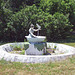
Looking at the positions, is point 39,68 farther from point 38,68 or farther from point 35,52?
point 35,52

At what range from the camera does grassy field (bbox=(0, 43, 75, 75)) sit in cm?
425

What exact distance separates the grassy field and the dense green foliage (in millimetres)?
8541

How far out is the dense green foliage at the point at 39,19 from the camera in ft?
45.0

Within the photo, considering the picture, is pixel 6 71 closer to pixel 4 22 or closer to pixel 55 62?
pixel 55 62

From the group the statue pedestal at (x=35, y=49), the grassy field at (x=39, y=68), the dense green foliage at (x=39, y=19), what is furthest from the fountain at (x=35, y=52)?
the dense green foliage at (x=39, y=19)

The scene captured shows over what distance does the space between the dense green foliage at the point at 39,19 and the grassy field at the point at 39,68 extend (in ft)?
28.0

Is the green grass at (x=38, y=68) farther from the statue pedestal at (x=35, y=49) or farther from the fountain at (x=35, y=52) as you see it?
the statue pedestal at (x=35, y=49)

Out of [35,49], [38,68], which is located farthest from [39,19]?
[38,68]

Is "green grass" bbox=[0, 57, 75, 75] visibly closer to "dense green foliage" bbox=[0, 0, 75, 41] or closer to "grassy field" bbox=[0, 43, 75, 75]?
"grassy field" bbox=[0, 43, 75, 75]

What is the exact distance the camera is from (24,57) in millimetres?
5297

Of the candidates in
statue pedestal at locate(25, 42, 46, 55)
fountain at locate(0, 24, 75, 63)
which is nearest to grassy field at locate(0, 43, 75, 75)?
fountain at locate(0, 24, 75, 63)

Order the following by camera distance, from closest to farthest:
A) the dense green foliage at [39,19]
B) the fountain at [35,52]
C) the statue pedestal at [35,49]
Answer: the fountain at [35,52], the statue pedestal at [35,49], the dense green foliage at [39,19]

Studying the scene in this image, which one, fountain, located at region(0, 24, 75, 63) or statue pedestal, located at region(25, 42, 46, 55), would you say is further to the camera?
statue pedestal, located at region(25, 42, 46, 55)

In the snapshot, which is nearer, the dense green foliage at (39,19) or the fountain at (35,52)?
the fountain at (35,52)
